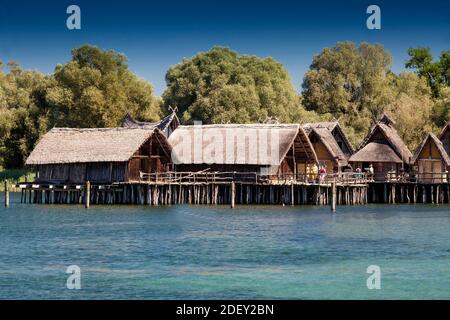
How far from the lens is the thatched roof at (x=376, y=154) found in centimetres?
7806

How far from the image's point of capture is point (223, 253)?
4078 cm

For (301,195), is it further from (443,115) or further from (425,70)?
(425,70)

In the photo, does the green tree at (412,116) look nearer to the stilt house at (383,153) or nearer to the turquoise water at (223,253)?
the stilt house at (383,153)

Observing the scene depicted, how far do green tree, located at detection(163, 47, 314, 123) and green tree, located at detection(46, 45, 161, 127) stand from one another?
3.81 m

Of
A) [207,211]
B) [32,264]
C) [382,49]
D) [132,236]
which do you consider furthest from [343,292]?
[382,49]

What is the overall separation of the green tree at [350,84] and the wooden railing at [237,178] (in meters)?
31.2

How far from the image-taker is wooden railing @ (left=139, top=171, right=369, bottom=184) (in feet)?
219

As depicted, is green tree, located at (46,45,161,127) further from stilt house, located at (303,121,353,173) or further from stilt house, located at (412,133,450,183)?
stilt house, located at (412,133,450,183)

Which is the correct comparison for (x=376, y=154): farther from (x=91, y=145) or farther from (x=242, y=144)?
(x=91, y=145)

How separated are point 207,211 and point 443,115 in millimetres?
36445

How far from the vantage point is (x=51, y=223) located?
53.5m

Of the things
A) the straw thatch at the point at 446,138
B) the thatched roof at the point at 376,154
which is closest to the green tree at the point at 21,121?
the thatched roof at the point at 376,154
